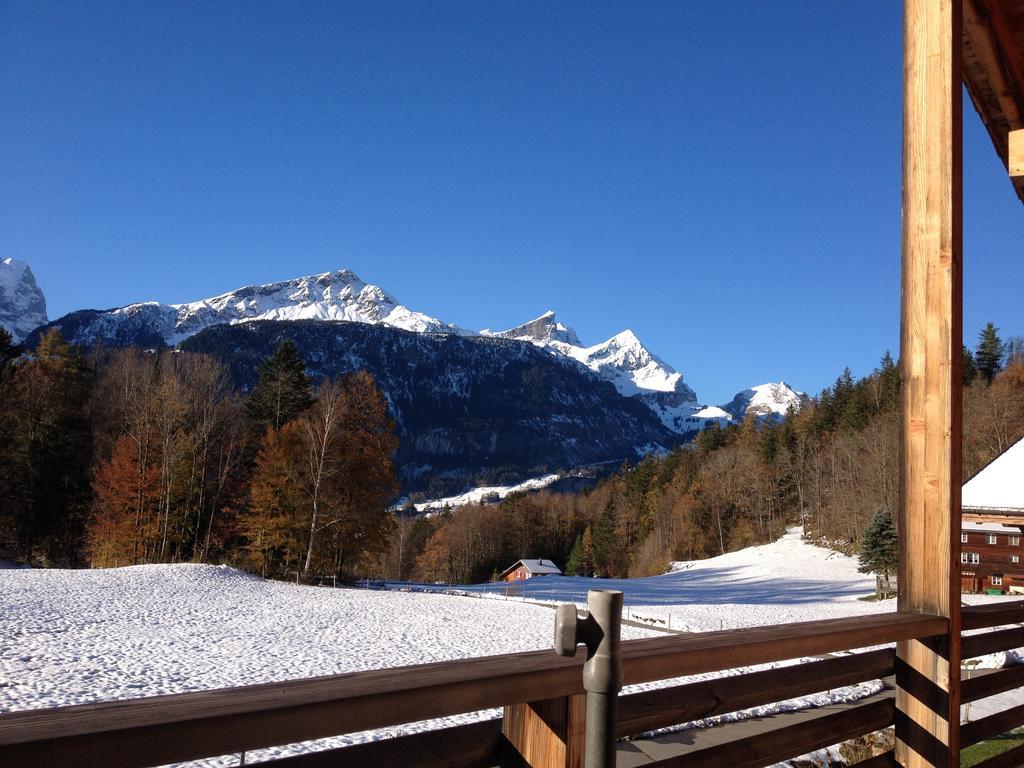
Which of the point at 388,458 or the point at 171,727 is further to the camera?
the point at 388,458

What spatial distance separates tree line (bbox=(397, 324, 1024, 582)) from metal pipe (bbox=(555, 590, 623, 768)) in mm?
40192

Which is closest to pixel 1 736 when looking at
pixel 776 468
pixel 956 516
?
pixel 956 516

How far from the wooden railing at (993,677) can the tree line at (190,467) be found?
23.0m

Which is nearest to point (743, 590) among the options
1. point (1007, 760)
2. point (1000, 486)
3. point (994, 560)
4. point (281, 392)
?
point (994, 560)


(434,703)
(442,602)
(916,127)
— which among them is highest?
(916,127)

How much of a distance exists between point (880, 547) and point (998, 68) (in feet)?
97.7

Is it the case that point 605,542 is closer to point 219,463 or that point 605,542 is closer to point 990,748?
point 219,463

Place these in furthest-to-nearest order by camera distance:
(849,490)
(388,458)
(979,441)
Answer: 1. (849,490)
2. (979,441)
3. (388,458)

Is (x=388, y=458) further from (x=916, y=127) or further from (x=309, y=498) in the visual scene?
(x=916, y=127)

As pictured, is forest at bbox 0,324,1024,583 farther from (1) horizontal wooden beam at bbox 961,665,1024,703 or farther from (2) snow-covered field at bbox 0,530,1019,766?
(1) horizontal wooden beam at bbox 961,665,1024,703

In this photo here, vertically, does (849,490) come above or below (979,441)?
below

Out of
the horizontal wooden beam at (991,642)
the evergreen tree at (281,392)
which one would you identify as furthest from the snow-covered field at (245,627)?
the evergreen tree at (281,392)

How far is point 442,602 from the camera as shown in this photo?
23.6 m

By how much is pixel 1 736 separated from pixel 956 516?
9.17 feet
